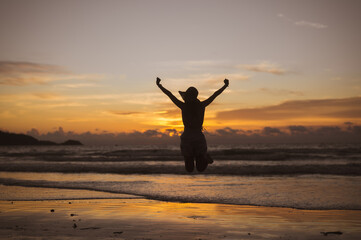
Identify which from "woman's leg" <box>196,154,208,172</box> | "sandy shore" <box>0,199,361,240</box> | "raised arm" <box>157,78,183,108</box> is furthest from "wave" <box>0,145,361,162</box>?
"raised arm" <box>157,78,183,108</box>

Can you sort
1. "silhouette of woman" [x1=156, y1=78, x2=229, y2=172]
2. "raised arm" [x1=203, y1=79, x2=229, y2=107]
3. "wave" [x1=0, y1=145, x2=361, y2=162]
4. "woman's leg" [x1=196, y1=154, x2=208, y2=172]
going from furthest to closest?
1. "wave" [x1=0, y1=145, x2=361, y2=162]
2. "woman's leg" [x1=196, y1=154, x2=208, y2=172]
3. "silhouette of woman" [x1=156, y1=78, x2=229, y2=172]
4. "raised arm" [x1=203, y1=79, x2=229, y2=107]

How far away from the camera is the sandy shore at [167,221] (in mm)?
8070

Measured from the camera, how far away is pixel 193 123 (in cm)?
675

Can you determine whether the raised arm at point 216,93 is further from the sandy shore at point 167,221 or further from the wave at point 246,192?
the wave at point 246,192

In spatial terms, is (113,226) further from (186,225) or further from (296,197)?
(296,197)

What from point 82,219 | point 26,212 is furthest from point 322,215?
point 26,212

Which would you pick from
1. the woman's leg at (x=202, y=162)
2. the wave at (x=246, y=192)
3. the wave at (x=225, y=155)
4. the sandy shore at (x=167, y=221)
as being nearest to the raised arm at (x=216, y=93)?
the woman's leg at (x=202, y=162)

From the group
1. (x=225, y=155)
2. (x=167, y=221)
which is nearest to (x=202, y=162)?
(x=167, y=221)

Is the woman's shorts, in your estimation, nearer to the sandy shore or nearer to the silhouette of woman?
the silhouette of woman

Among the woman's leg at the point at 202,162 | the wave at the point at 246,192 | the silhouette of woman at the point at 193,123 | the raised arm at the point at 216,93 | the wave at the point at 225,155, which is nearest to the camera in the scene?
the raised arm at the point at 216,93

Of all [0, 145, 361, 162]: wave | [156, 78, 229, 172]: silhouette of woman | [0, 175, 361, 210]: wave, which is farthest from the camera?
[0, 145, 361, 162]: wave

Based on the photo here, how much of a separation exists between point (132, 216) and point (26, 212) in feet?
10.3

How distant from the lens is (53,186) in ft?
56.1

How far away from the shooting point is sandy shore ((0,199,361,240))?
318 inches
